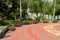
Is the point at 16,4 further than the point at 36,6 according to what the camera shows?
A: No

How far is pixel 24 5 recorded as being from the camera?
72.9 meters

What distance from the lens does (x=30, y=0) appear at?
81.9m

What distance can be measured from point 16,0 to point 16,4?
134 cm

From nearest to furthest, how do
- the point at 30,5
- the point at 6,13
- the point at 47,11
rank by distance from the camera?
the point at 6,13 < the point at 30,5 < the point at 47,11

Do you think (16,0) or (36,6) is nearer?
(16,0)

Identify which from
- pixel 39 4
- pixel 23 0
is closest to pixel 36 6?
pixel 39 4

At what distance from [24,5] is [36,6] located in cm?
1125

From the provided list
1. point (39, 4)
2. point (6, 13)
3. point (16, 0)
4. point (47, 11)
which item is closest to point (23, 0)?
point (16, 0)

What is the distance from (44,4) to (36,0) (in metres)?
4.39

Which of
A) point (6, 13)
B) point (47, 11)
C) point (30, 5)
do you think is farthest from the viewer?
point (47, 11)

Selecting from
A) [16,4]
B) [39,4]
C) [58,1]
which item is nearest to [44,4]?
[39,4]

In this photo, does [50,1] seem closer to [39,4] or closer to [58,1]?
[58,1]

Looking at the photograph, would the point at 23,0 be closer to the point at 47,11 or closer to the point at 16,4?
the point at 16,4

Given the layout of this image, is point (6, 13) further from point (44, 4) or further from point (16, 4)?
point (44, 4)
